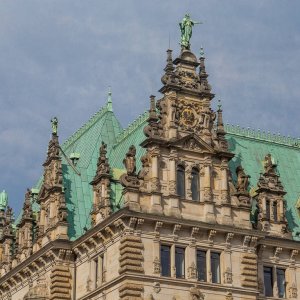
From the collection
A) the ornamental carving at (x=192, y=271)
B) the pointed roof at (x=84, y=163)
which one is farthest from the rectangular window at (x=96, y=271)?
the ornamental carving at (x=192, y=271)

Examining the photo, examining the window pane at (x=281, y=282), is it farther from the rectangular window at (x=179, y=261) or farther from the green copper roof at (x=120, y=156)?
the rectangular window at (x=179, y=261)

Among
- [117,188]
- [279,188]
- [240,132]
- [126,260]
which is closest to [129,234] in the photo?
[126,260]

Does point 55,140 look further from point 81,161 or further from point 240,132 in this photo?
point 240,132

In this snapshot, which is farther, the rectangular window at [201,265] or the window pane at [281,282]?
the window pane at [281,282]

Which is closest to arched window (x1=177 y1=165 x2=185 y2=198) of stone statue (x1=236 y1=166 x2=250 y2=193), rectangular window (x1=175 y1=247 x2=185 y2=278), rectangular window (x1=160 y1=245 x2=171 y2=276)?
rectangular window (x1=175 y1=247 x2=185 y2=278)

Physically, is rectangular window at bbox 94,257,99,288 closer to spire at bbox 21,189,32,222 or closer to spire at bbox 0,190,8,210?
spire at bbox 21,189,32,222

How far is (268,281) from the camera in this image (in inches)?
2648

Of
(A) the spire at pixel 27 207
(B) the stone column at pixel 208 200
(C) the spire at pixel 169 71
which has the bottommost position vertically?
(B) the stone column at pixel 208 200

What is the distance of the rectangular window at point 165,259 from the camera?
62.4 m

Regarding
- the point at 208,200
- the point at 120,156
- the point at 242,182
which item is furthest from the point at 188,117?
the point at 120,156

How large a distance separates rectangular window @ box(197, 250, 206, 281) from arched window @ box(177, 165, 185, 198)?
4004 mm

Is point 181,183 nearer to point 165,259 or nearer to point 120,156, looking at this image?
point 165,259

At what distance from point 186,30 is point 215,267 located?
17.9 meters

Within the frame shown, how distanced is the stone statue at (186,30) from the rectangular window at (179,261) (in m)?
15.5
